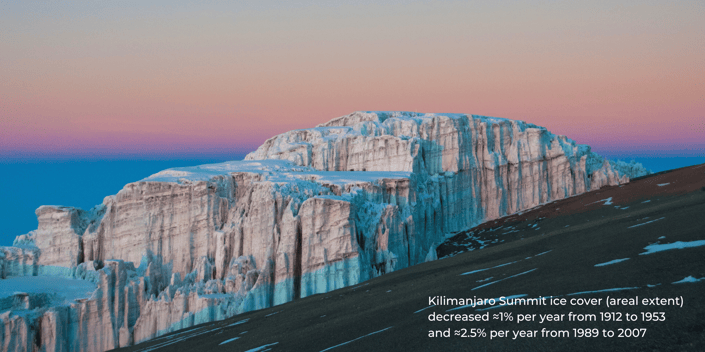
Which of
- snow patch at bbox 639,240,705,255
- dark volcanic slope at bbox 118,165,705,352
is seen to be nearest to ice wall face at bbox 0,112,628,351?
dark volcanic slope at bbox 118,165,705,352

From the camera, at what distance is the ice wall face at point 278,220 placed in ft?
185

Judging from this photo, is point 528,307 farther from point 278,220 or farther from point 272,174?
point 272,174

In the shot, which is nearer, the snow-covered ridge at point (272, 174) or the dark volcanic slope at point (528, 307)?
the dark volcanic slope at point (528, 307)

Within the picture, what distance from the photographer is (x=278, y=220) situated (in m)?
61.8

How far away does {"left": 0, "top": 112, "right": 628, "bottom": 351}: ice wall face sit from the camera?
56250mm

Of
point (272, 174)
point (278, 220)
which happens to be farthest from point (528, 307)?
point (272, 174)

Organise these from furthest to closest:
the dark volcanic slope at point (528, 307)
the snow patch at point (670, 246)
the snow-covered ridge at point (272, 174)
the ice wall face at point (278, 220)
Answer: the snow-covered ridge at point (272, 174) < the ice wall face at point (278, 220) < the snow patch at point (670, 246) < the dark volcanic slope at point (528, 307)

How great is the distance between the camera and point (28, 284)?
56.0 m

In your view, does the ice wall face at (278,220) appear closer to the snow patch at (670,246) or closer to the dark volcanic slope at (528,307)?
the dark volcanic slope at (528,307)

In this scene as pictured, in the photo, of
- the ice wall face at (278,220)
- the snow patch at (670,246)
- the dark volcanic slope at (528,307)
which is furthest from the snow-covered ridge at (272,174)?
the snow patch at (670,246)

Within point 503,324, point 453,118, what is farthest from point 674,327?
point 453,118

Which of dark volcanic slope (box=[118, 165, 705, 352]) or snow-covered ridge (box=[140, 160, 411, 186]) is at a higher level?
snow-covered ridge (box=[140, 160, 411, 186])

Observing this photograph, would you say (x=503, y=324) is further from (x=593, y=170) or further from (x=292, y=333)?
(x=593, y=170)

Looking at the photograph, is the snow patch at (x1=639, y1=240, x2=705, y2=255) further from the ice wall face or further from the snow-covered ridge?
the snow-covered ridge
